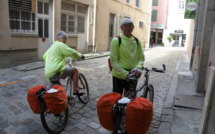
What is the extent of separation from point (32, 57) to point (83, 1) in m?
5.89

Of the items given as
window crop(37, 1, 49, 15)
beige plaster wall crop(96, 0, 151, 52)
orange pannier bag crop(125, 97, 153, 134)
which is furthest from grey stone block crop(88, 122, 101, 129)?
beige plaster wall crop(96, 0, 151, 52)

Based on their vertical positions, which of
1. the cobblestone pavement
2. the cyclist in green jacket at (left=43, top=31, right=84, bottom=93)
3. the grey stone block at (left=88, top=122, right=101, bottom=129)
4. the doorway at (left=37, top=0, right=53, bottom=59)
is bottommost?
the grey stone block at (left=88, top=122, right=101, bottom=129)

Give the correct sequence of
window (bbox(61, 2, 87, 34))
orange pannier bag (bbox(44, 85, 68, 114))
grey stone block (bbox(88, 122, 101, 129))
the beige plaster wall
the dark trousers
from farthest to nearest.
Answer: the beige plaster wall, window (bbox(61, 2, 87, 34)), grey stone block (bbox(88, 122, 101, 129)), the dark trousers, orange pannier bag (bbox(44, 85, 68, 114))

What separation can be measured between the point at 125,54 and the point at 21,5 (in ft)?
28.0

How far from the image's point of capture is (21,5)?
10.1 meters

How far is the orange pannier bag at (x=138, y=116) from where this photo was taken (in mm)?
2447

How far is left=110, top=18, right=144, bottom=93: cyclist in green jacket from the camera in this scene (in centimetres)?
326

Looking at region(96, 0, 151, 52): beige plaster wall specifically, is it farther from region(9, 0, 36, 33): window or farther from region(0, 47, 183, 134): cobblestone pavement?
region(0, 47, 183, 134): cobblestone pavement

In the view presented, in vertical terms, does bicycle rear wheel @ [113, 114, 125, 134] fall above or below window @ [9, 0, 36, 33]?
below

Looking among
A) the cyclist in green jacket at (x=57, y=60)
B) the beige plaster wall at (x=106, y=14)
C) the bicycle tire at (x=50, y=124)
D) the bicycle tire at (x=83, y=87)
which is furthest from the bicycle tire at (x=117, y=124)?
the beige plaster wall at (x=106, y=14)

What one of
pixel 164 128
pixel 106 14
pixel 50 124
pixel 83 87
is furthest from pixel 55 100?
pixel 106 14

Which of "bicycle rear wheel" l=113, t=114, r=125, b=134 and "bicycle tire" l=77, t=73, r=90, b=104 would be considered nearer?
"bicycle rear wheel" l=113, t=114, r=125, b=134

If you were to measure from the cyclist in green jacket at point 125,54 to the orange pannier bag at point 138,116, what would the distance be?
74 centimetres

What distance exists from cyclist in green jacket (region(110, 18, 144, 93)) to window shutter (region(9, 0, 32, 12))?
815 centimetres
